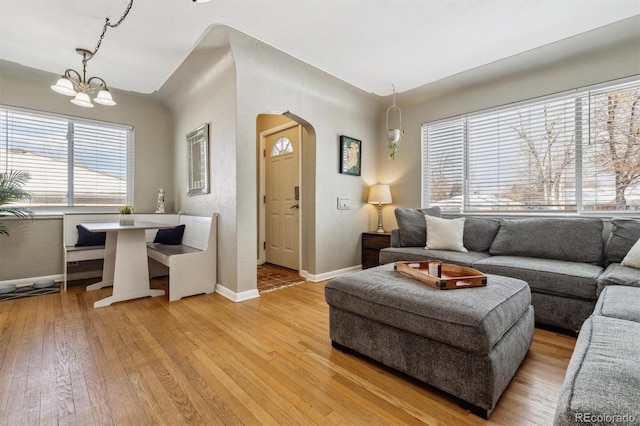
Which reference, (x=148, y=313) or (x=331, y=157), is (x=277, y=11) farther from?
(x=148, y=313)

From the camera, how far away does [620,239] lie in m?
2.38

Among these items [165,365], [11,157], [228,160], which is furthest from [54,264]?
[165,365]

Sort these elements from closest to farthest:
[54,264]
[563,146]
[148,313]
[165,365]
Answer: [165,365] < [148,313] < [563,146] < [54,264]

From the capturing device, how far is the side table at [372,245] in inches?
153

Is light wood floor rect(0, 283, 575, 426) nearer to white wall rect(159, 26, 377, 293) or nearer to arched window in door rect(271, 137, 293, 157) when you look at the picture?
white wall rect(159, 26, 377, 293)

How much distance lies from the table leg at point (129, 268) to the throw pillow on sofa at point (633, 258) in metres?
4.13

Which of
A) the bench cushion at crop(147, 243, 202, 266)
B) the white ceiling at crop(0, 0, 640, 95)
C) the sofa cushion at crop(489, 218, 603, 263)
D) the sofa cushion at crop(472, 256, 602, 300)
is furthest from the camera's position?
the bench cushion at crop(147, 243, 202, 266)

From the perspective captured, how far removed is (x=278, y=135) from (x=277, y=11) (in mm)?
2331

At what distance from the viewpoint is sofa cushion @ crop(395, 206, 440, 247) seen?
3318 mm

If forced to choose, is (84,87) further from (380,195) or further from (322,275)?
(380,195)

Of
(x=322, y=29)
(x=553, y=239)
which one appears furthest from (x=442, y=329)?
(x=322, y=29)

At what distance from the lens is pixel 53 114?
353 centimetres

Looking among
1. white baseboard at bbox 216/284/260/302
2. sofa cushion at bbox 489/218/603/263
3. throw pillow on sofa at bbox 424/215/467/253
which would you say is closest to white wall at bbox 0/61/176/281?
white baseboard at bbox 216/284/260/302

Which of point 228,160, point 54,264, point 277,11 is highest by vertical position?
point 277,11
